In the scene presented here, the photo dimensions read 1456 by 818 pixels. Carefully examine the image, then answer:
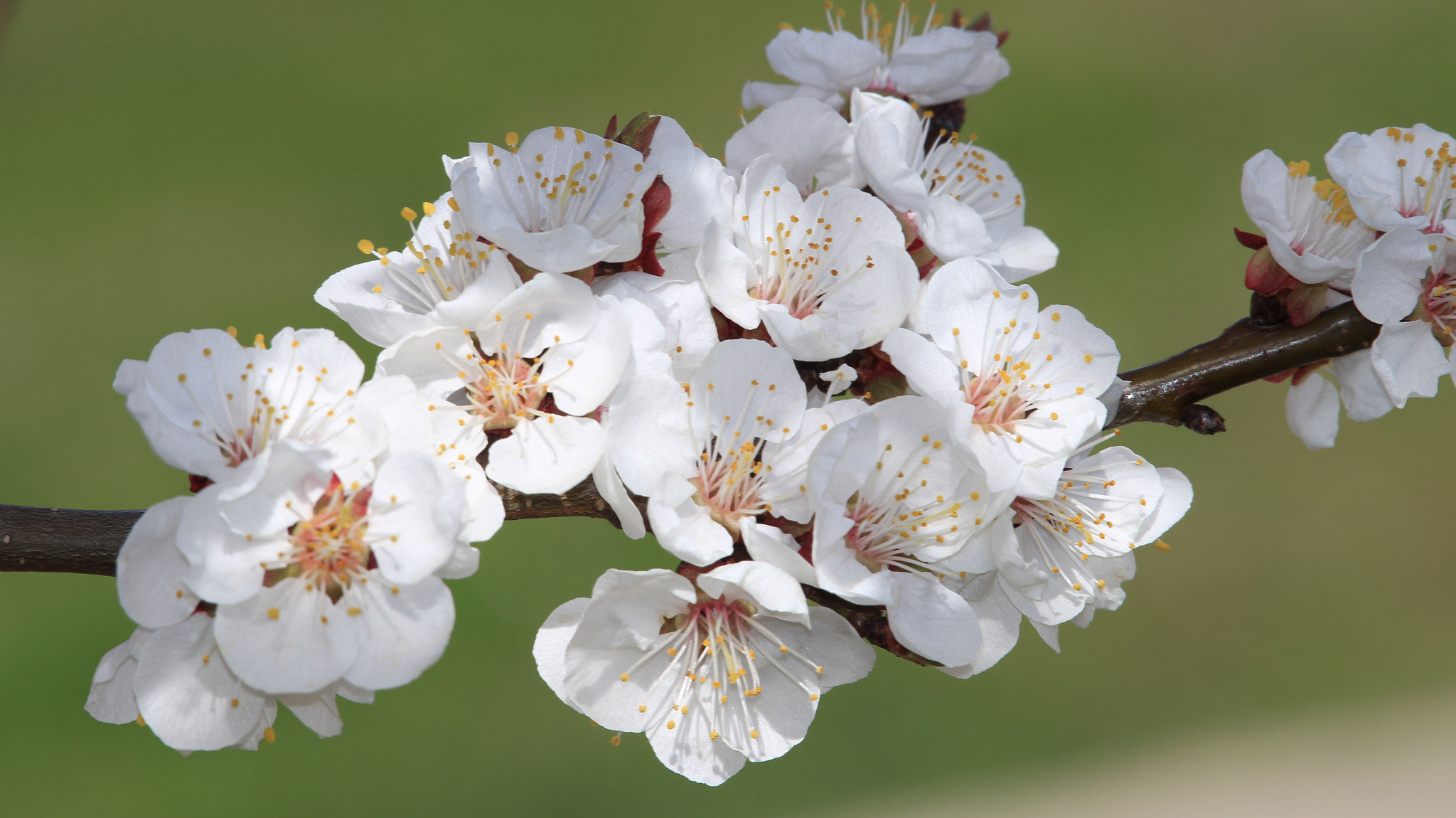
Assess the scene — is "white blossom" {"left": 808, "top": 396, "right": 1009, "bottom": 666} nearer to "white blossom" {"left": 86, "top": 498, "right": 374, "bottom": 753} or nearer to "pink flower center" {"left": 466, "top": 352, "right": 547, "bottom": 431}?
"pink flower center" {"left": 466, "top": 352, "right": 547, "bottom": 431}

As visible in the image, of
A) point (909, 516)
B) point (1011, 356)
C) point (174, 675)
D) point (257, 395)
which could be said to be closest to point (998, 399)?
point (1011, 356)

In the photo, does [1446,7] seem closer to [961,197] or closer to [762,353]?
[961,197]

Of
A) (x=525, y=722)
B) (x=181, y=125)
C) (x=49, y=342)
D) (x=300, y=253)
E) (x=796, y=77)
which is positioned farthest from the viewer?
(x=181, y=125)

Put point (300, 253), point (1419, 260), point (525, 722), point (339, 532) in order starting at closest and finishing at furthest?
point (339, 532) < point (1419, 260) < point (525, 722) < point (300, 253)

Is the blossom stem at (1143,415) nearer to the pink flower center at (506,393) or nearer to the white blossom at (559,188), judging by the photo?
the pink flower center at (506,393)

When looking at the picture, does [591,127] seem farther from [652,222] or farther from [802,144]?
[652,222]

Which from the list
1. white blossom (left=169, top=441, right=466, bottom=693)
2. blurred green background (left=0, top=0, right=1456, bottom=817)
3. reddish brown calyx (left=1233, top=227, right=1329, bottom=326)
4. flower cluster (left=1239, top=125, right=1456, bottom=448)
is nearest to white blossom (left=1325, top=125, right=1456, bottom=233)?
flower cluster (left=1239, top=125, right=1456, bottom=448)

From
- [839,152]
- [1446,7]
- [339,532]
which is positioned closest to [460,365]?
[339,532]
